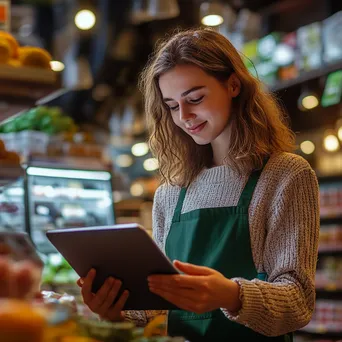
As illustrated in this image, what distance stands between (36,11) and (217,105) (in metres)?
6.88

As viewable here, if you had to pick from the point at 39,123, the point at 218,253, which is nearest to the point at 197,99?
the point at 218,253

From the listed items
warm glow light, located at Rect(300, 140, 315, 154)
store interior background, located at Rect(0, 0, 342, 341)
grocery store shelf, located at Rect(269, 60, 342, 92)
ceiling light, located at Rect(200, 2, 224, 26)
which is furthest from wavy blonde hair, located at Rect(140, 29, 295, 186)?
warm glow light, located at Rect(300, 140, 315, 154)

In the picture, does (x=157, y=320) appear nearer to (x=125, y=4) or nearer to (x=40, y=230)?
(x=40, y=230)

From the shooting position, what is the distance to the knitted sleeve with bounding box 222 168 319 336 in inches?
71.2

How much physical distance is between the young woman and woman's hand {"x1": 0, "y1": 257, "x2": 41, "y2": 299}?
50 centimetres

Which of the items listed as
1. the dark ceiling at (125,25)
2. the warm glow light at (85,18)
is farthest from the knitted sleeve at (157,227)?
the warm glow light at (85,18)

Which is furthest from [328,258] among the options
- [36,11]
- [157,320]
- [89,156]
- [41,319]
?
[41,319]

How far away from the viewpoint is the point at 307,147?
836 cm

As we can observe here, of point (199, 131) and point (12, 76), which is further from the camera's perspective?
point (199, 131)

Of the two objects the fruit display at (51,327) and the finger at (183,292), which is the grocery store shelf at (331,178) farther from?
the fruit display at (51,327)

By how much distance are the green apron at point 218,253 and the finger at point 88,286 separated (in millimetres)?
314

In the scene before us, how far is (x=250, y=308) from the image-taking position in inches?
70.4

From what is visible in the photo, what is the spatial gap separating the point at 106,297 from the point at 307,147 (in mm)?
6787

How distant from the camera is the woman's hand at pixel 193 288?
1.65m
